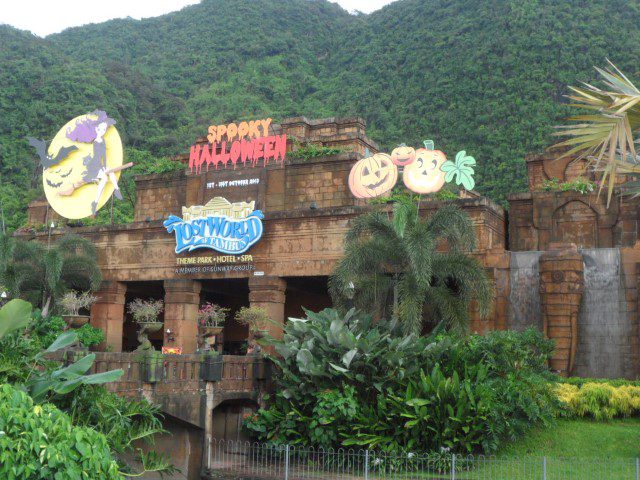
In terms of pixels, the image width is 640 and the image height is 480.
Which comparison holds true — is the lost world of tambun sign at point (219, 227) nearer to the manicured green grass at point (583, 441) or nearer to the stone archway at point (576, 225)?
the stone archway at point (576, 225)

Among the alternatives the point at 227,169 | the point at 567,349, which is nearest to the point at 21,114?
the point at 227,169

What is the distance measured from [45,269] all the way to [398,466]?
1580cm

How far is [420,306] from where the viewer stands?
2188 centimetres

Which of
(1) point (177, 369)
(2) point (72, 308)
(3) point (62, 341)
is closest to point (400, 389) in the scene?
(1) point (177, 369)

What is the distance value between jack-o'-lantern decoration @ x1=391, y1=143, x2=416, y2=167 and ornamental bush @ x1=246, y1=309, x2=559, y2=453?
846 cm

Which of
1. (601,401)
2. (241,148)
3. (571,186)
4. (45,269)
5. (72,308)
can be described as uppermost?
(241,148)

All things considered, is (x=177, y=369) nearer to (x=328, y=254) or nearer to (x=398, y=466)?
(x=398, y=466)

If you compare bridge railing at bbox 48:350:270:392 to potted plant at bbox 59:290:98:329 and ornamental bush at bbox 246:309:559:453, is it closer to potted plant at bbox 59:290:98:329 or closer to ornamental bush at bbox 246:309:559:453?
ornamental bush at bbox 246:309:559:453

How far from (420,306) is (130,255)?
591 inches

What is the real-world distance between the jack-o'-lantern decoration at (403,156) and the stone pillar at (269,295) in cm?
615

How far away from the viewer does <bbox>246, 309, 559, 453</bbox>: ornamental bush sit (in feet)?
63.2

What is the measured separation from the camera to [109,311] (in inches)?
1281

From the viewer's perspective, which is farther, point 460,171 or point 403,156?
point 403,156

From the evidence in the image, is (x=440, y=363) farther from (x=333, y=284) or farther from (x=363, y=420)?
(x=333, y=284)
